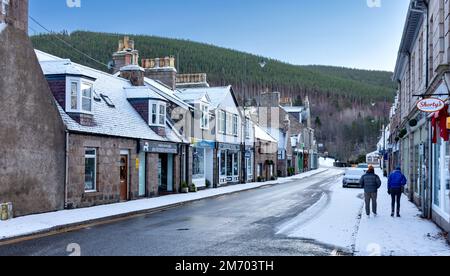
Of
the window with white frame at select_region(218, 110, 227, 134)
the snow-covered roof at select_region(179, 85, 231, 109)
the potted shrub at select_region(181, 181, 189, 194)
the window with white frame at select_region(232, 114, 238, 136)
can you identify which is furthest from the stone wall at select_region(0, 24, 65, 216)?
the window with white frame at select_region(232, 114, 238, 136)

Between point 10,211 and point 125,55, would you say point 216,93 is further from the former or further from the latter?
point 10,211

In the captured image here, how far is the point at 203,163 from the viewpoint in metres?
34.1

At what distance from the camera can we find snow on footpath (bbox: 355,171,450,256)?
10039mm

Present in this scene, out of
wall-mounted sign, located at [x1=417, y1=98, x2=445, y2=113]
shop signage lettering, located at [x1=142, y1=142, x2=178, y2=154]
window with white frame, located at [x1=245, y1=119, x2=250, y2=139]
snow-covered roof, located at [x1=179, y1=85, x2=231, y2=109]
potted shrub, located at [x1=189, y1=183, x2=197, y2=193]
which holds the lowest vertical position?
potted shrub, located at [x1=189, y1=183, x2=197, y2=193]

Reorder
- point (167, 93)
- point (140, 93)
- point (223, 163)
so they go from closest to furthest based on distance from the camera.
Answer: point (140, 93) → point (167, 93) → point (223, 163)

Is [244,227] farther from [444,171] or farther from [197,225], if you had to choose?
[444,171]

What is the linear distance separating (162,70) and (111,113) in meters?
12.7

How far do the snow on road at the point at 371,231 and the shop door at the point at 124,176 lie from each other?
855cm

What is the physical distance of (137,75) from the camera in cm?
2823

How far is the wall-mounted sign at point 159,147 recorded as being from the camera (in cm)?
2395

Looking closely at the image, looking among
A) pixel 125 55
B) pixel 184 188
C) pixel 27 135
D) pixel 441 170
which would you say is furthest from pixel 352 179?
pixel 27 135

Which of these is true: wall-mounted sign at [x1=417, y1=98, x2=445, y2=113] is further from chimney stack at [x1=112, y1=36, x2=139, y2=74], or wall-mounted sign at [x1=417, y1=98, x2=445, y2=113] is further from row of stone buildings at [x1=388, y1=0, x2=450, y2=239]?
chimney stack at [x1=112, y1=36, x2=139, y2=74]

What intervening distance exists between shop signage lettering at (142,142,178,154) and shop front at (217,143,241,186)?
8610 millimetres

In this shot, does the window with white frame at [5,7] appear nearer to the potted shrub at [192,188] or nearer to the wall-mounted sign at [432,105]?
the wall-mounted sign at [432,105]
